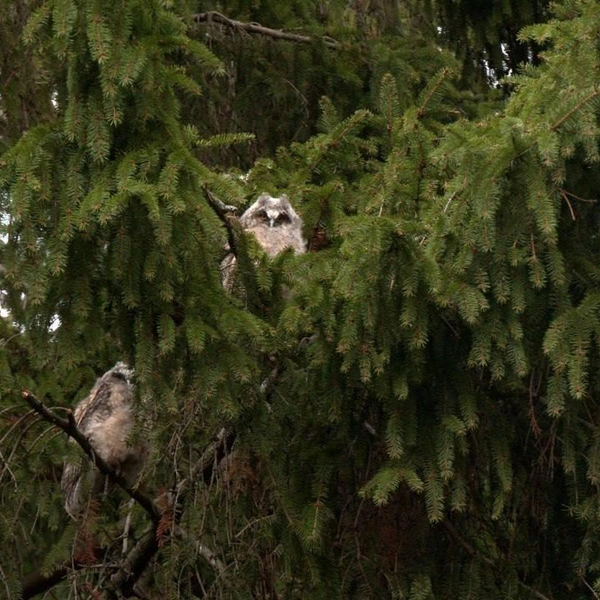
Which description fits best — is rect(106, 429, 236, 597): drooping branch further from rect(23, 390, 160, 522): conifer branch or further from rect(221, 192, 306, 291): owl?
rect(221, 192, 306, 291): owl

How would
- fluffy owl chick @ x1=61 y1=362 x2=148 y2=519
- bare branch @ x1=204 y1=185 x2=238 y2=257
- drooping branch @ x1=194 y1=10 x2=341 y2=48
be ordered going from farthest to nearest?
1. drooping branch @ x1=194 y1=10 x2=341 y2=48
2. fluffy owl chick @ x1=61 y1=362 x2=148 y2=519
3. bare branch @ x1=204 y1=185 x2=238 y2=257

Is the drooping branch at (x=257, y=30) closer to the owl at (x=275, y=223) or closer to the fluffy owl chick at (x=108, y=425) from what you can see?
the owl at (x=275, y=223)

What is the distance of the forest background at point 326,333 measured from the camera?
14.2 feet

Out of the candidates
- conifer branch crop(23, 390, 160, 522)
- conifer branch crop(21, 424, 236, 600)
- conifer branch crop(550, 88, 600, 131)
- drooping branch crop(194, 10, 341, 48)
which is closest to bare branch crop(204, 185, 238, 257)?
conifer branch crop(21, 424, 236, 600)

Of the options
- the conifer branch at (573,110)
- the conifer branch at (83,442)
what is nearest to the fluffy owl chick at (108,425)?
the conifer branch at (83,442)

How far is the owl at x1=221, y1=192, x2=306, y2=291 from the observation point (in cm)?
589

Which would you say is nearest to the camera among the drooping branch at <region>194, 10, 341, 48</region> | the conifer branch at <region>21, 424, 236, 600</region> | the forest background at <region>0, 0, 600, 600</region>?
the forest background at <region>0, 0, 600, 600</region>

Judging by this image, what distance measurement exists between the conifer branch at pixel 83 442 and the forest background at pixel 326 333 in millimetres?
17

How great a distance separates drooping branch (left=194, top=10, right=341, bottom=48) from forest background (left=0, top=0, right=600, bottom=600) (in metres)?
1.95

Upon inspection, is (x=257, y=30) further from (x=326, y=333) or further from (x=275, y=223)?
(x=326, y=333)

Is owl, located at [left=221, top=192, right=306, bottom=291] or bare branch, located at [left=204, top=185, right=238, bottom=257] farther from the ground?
owl, located at [left=221, top=192, right=306, bottom=291]

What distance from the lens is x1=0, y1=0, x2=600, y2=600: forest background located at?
14.2 ft

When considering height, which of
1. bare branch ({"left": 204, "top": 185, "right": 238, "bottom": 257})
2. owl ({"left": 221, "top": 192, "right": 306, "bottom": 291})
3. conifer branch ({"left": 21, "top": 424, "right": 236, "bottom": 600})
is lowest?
Answer: conifer branch ({"left": 21, "top": 424, "right": 236, "bottom": 600})

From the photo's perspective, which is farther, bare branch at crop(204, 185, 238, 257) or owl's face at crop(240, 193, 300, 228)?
owl's face at crop(240, 193, 300, 228)
